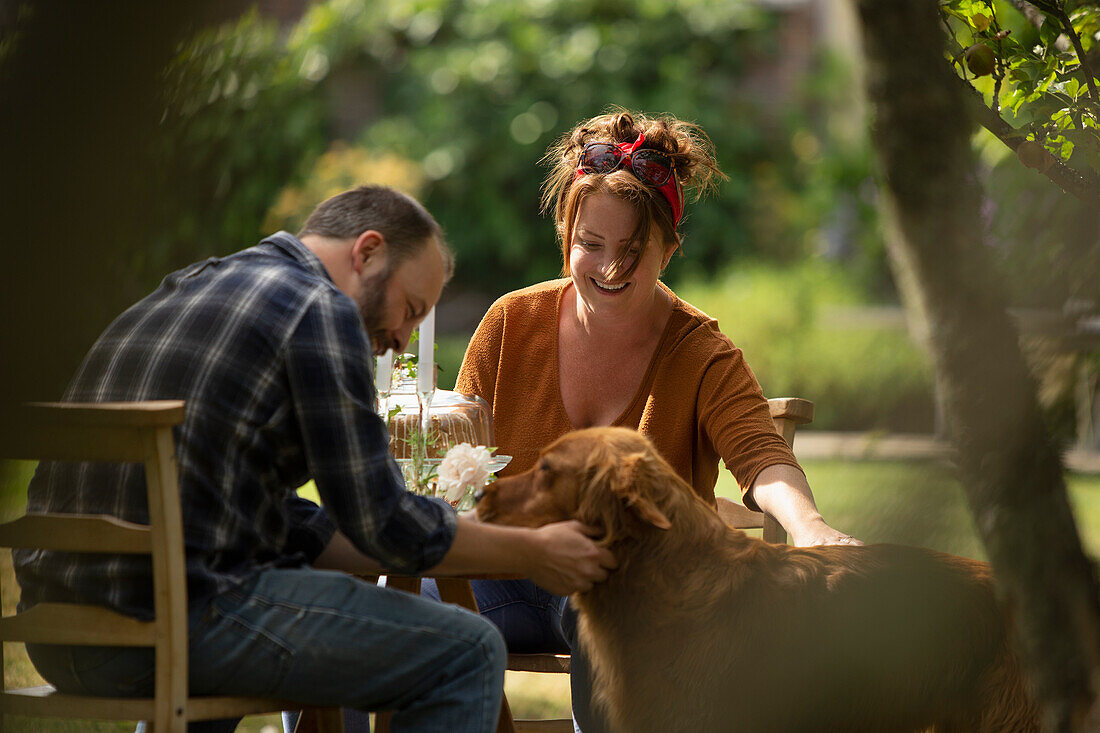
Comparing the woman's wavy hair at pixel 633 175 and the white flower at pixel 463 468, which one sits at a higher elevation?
the woman's wavy hair at pixel 633 175

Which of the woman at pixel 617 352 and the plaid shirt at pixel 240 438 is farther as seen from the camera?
the woman at pixel 617 352

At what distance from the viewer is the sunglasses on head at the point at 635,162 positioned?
9.04ft

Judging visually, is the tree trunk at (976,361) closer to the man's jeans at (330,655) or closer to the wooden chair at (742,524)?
the man's jeans at (330,655)

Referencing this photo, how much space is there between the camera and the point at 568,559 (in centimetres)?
200

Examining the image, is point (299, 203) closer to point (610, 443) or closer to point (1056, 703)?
point (610, 443)

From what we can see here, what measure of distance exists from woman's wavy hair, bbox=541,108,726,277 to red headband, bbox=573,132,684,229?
0.04 ft

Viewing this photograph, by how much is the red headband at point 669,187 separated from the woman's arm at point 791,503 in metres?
0.80

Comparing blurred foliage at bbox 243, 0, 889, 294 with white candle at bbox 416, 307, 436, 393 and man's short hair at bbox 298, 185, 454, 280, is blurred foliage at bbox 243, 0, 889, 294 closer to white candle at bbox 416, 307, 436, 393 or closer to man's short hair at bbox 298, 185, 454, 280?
white candle at bbox 416, 307, 436, 393

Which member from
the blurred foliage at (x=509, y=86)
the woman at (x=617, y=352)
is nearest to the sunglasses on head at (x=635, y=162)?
the woman at (x=617, y=352)

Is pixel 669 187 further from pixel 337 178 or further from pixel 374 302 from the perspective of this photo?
pixel 337 178

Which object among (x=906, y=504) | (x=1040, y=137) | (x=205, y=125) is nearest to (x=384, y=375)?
(x=1040, y=137)

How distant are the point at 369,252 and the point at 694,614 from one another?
1.00 meters

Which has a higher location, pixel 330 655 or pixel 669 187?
pixel 669 187

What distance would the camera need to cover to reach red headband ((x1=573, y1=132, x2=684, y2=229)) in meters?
2.78
